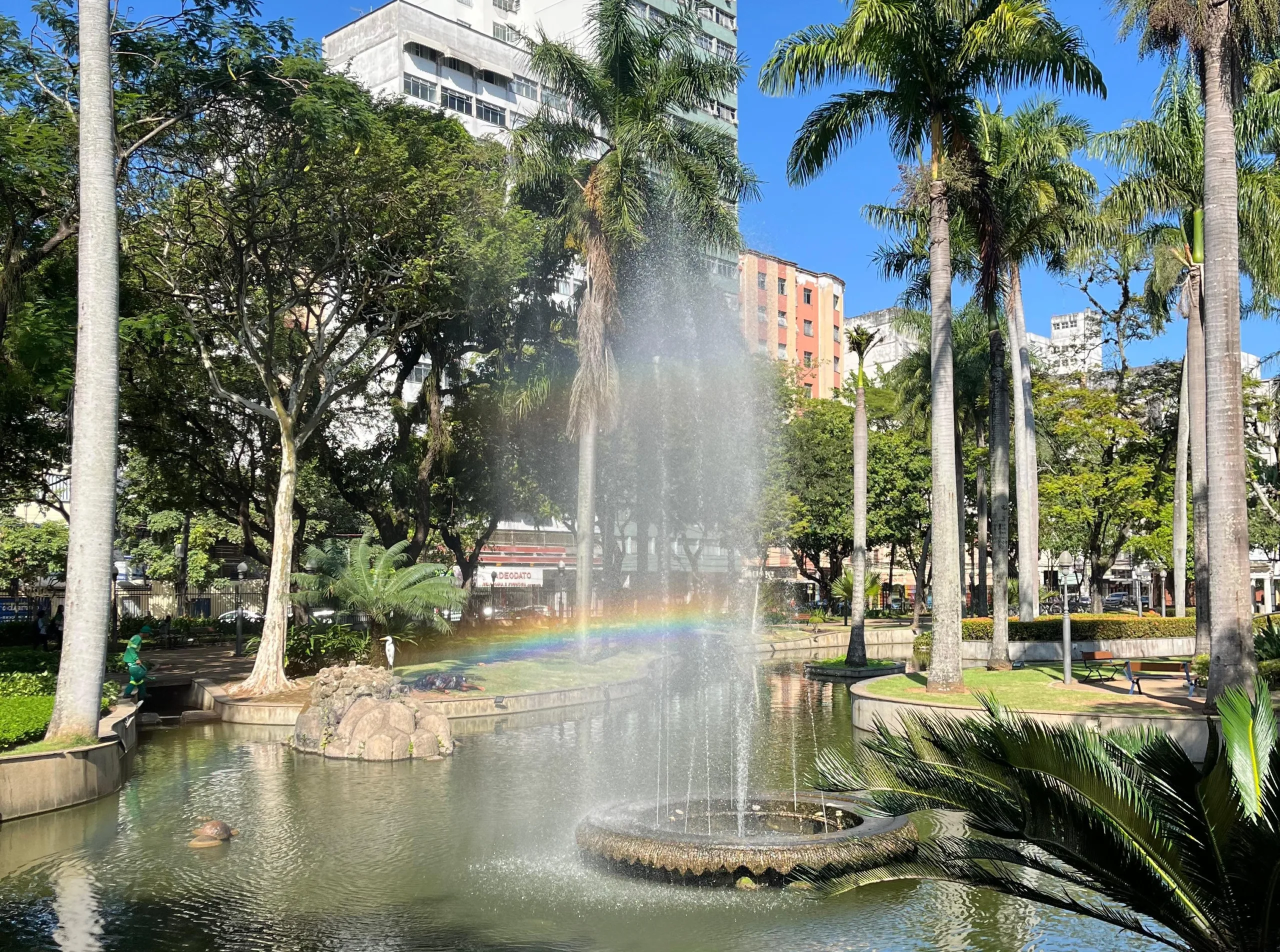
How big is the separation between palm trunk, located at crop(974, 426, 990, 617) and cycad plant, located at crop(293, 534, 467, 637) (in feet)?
71.5

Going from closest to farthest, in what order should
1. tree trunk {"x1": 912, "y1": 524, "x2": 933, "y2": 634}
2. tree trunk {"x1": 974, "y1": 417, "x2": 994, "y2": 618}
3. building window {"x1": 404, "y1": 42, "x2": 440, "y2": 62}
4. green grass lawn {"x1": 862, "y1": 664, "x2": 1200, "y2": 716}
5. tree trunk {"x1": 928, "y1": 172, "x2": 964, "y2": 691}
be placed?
green grass lawn {"x1": 862, "y1": 664, "x2": 1200, "y2": 716} → tree trunk {"x1": 928, "y1": 172, "x2": 964, "y2": 691} → tree trunk {"x1": 974, "y1": 417, "x2": 994, "y2": 618} → tree trunk {"x1": 912, "y1": 524, "x2": 933, "y2": 634} → building window {"x1": 404, "y1": 42, "x2": 440, "y2": 62}

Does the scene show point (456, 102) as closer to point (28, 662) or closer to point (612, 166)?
point (612, 166)

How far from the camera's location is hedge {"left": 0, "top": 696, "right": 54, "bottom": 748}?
45.2ft

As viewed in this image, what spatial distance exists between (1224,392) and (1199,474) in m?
9.21

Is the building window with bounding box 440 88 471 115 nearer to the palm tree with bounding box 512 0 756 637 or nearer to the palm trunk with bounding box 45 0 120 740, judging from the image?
the palm tree with bounding box 512 0 756 637

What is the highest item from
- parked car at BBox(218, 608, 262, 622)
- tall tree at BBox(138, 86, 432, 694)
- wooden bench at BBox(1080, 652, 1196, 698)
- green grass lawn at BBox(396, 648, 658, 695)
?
tall tree at BBox(138, 86, 432, 694)

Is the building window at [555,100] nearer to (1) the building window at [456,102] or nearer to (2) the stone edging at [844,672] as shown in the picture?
(2) the stone edging at [844,672]

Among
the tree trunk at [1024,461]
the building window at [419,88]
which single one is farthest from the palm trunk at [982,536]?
the building window at [419,88]

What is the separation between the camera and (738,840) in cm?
1029

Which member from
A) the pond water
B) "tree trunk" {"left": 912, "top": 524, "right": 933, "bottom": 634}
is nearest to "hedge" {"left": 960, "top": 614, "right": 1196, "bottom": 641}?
the pond water

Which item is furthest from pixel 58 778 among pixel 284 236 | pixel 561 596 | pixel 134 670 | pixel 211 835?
pixel 561 596

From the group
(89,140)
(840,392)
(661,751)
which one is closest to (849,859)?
(661,751)

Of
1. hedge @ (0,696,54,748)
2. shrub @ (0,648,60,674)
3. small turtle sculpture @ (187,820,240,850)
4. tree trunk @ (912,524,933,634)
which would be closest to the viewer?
small turtle sculpture @ (187,820,240,850)

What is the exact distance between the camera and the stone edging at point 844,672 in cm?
3027
